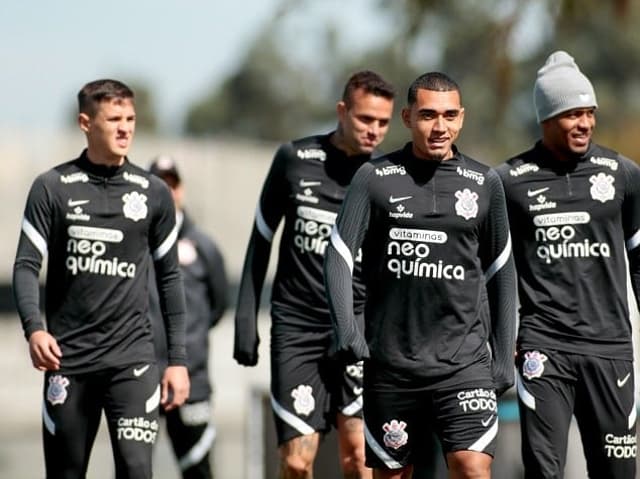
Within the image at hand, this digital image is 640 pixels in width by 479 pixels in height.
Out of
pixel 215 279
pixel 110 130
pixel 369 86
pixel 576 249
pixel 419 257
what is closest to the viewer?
pixel 419 257

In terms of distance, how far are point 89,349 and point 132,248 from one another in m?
0.61

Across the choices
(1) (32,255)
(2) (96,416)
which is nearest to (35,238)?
(1) (32,255)

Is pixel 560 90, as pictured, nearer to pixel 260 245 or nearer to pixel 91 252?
pixel 260 245

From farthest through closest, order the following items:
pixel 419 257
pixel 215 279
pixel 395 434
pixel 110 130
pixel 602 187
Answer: pixel 215 279 < pixel 110 130 < pixel 602 187 < pixel 395 434 < pixel 419 257

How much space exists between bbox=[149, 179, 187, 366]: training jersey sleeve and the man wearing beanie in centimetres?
191

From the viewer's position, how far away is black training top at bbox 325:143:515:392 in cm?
820

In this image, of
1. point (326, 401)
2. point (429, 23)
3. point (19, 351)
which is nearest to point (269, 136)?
point (19, 351)

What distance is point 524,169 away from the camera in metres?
9.05

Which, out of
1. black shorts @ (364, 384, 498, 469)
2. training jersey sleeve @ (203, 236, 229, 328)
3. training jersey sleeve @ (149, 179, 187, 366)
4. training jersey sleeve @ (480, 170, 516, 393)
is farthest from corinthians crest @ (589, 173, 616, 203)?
training jersey sleeve @ (203, 236, 229, 328)

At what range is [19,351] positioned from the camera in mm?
29875

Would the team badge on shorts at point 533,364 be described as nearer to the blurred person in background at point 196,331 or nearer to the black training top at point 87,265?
the black training top at point 87,265

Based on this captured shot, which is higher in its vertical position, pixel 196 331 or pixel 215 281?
pixel 215 281

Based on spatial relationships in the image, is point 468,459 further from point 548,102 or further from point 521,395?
point 548,102

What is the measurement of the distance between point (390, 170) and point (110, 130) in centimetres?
174
